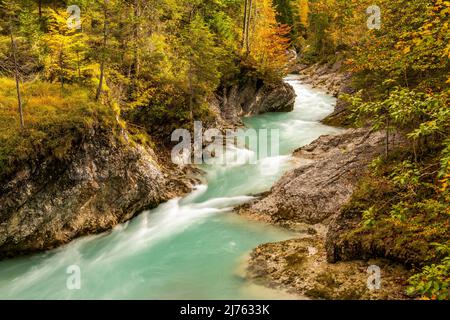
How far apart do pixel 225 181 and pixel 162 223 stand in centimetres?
468

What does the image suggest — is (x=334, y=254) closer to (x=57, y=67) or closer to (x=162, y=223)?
(x=162, y=223)

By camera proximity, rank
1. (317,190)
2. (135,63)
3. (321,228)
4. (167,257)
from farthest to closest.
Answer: (135,63), (317,190), (321,228), (167,257)

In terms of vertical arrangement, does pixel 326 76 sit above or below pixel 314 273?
above

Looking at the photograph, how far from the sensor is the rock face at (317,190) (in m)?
13.4

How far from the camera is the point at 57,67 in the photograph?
15250 millimetres

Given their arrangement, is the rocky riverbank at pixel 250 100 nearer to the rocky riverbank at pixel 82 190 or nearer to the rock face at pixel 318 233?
the rock face at pixel 318 233

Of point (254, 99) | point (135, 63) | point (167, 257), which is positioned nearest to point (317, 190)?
point (167, 257)

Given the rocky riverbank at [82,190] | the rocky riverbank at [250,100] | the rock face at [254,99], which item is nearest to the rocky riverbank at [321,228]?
the rocky riverbank at [82,190]

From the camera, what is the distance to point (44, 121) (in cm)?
1280

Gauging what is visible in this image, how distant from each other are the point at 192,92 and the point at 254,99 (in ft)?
36.7

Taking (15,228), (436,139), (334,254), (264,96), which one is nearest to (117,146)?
(15,228)

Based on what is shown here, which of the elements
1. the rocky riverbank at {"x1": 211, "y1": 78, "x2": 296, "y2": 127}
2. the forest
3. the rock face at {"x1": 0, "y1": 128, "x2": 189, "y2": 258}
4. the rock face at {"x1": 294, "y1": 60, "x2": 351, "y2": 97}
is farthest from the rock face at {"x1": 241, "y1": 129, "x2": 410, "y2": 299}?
the rock face at {"x1": 294, "y1": 60, "x2": 351, "y2": 97}

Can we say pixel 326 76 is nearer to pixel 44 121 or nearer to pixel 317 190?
pixel 317 190

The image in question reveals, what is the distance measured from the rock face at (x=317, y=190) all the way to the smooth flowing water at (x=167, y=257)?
0.93 m
